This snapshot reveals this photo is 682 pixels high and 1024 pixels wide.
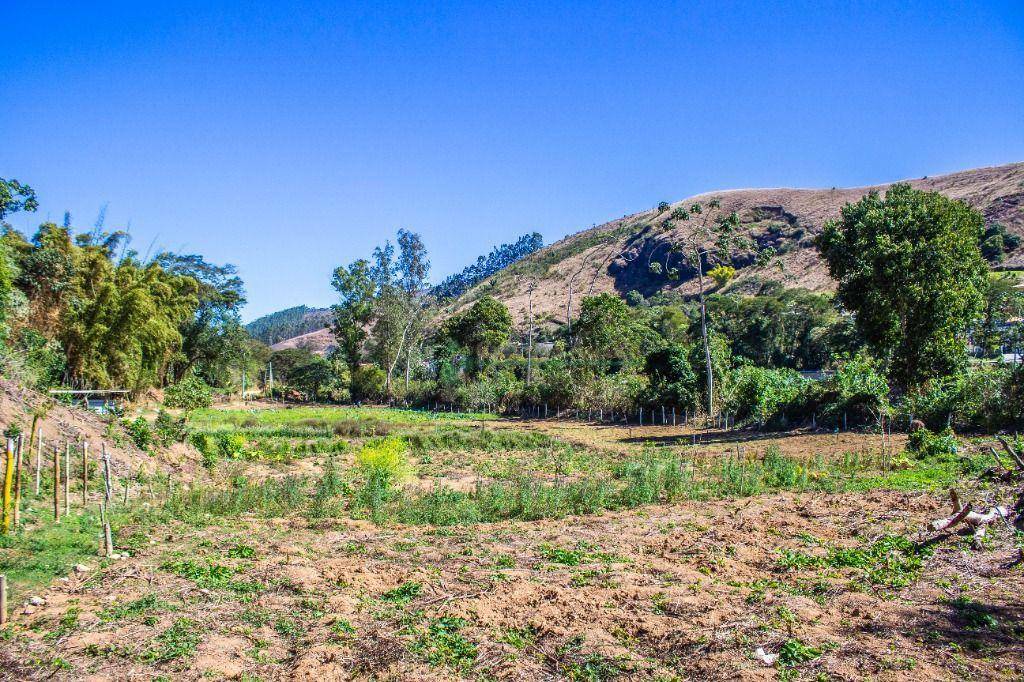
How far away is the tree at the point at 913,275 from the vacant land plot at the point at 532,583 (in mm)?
11386

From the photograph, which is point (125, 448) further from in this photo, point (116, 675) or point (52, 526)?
point (116, 675)

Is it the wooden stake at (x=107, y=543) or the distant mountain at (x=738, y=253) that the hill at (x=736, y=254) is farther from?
the wooden stake at (x=107, y=543)

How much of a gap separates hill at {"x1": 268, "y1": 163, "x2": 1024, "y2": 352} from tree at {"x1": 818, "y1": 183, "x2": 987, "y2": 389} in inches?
2187

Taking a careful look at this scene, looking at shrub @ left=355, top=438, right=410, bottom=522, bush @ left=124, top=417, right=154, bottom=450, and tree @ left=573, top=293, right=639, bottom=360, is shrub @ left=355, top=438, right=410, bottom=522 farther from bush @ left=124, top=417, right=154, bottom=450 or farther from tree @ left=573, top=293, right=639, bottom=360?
tree @ left=573, top=293, right=639, bottom=360

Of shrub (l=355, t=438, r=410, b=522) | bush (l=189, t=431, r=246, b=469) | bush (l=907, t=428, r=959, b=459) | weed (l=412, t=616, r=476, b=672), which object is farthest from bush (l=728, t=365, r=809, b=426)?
weed (l=412, t=616, r=476, b=672)

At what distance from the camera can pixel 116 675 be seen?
584 centimetres

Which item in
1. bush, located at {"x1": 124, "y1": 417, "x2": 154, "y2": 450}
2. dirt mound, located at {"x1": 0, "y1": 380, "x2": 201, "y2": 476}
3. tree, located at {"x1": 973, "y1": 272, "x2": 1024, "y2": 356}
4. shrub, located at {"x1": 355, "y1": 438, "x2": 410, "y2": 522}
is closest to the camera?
shrub, located at {"x1": 355, "y1": 438, "x2": 410, "y2": 522}

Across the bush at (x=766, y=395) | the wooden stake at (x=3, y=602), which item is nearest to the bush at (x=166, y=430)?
the wooden stake at (x=3, y=602)

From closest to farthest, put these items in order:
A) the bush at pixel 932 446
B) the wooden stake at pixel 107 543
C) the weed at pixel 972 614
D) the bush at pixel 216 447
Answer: the weed at pixel 972 614 → the wooden stake at pixel 107 543 → the bush at pixel 932 446 → the bush at pixel 216 447

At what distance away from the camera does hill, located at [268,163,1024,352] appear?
285ft

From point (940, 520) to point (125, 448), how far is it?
56.3 feet

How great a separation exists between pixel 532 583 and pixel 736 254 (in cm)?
10644

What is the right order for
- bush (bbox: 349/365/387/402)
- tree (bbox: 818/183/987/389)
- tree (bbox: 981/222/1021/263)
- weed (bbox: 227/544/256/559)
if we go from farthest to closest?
tree (bbox: 981/222/1021/263)
bush (bbox: 349/365/387/402)
tree (bbox: 818/183/987/389)
weed (bbox: 227/544/256/559)

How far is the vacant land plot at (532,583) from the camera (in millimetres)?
6047
